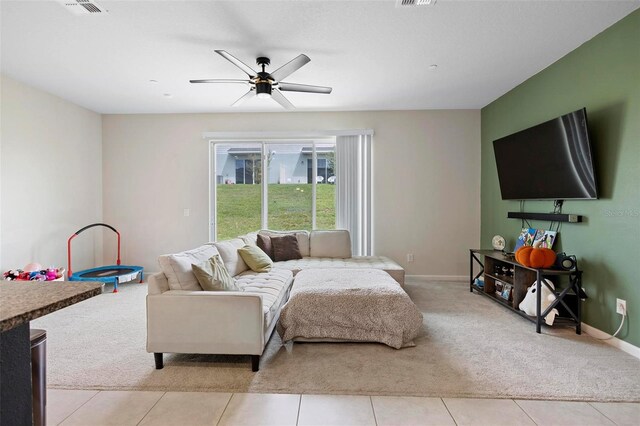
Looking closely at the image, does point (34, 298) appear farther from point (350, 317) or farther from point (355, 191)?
point (355, 191)

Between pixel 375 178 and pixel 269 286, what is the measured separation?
9.32 feet

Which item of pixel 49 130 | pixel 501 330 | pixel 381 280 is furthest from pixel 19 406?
pixel 49 130

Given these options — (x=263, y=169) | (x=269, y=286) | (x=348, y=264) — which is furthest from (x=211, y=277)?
(x=263, y=169)

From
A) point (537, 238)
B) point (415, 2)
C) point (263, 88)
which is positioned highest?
point (415, 2)

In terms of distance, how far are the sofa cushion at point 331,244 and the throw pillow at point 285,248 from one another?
0.27 m

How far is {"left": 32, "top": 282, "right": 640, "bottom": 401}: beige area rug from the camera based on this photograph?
2064 mm

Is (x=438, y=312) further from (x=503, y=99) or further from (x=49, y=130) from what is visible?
(x=49, y=130)

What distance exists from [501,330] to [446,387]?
4.37ft

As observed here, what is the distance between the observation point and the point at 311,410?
185 centimetres

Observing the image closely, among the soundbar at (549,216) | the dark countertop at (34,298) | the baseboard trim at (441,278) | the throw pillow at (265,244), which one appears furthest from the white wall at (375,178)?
the dark countertop at (34,298)

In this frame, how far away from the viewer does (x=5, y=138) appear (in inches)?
146

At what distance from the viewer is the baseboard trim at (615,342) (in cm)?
251

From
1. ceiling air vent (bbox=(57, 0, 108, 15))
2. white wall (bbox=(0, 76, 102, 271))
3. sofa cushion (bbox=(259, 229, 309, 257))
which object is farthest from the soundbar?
white wall (bbox=(0, 76, 102, 271))

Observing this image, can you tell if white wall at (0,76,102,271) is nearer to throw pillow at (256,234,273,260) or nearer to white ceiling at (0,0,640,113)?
white ceiling at (0,0,640,113)
